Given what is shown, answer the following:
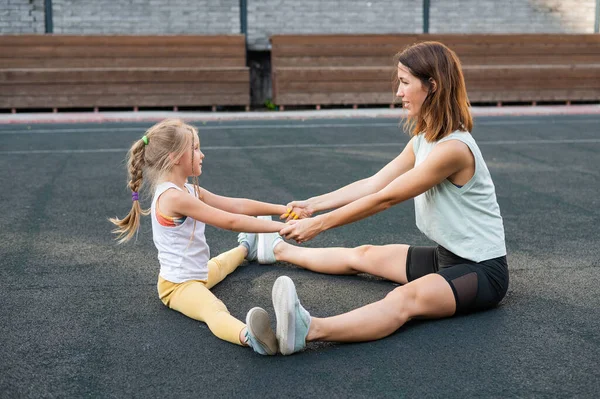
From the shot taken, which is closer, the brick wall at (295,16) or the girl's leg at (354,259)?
the girl's leg at (354,259)

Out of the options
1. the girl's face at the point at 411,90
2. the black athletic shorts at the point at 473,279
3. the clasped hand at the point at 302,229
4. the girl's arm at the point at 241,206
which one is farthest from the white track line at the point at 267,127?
the black athletic shorts at the point at 473,279

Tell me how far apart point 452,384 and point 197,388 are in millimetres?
903

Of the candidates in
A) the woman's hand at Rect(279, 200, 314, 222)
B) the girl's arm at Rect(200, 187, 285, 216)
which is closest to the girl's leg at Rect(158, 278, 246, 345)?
the girl's arm at Rect(200, 187, 285, 216)

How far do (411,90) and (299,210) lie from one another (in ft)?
2.89

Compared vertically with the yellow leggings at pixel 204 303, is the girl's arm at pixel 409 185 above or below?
above

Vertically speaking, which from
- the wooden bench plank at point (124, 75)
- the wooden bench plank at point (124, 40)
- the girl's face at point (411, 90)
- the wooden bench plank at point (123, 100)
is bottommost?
the wooden bench plank at point (123, 100)

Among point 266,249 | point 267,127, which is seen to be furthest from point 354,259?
point 267,127

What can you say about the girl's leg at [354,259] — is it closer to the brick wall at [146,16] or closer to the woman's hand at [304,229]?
the woman's hand at [304,229]

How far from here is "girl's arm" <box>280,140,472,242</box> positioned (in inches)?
124

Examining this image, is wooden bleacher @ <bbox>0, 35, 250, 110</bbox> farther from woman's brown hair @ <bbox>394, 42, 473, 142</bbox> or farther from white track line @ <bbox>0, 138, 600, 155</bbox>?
woman's brown hair @ <bbox>394, 42, 473, 142</bbox>

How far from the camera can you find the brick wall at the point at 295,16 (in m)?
15.7

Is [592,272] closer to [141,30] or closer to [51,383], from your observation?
[51,383]

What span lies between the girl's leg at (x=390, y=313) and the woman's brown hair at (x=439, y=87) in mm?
692

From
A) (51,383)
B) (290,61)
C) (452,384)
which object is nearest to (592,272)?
(452,384)
